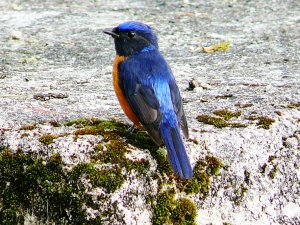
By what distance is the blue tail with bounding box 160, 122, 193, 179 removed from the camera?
3.84 metres

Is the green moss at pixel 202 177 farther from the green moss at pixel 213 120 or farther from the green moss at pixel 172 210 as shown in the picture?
the green moss at pixel 213 120

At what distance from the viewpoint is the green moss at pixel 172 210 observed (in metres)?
3.89

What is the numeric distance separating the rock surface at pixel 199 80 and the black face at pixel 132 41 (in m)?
0.37

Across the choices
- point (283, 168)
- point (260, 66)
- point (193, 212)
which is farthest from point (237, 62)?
point (193, 212)

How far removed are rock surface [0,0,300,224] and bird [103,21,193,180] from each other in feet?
0.54

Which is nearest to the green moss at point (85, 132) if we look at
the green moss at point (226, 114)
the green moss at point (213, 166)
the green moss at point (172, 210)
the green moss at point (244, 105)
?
the green moss at point (172, 210)

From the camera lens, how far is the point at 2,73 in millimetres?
5816

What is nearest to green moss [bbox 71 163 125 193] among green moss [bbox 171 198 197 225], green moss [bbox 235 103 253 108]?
green moss [bbox 171 198 197 225]

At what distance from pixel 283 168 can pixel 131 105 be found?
928 mm

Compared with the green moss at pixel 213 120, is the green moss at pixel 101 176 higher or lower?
higher

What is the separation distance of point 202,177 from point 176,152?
0.23 m

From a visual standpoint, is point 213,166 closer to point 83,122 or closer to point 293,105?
point 83,122

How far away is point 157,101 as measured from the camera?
4309mm

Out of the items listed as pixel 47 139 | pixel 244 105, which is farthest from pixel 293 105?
pixel 47 139
